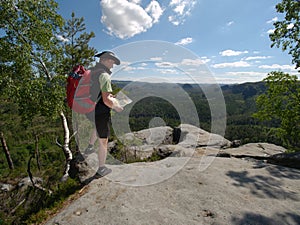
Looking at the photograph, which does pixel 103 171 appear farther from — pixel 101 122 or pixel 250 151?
pixel 250 151

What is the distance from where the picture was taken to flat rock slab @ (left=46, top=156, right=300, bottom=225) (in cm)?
317

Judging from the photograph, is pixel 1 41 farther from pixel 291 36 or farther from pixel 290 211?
pixel 291 36

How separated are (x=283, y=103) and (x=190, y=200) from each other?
1366cm

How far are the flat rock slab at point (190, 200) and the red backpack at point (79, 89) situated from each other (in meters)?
2.22

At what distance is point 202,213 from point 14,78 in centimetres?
895

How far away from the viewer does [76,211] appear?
3484 mm

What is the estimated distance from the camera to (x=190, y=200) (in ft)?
12.2

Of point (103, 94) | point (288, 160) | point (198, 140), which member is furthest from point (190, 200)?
point (198, 140)

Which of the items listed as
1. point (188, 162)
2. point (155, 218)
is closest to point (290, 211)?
point (155, 218)

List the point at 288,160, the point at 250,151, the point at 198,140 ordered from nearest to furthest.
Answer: the point at 288,160 < the point at 250,151 < the point at 198,140

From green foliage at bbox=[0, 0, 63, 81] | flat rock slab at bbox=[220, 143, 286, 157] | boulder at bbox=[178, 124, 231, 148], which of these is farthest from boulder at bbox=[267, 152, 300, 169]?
green foliage at bbox=[0, 0, 63, 81]

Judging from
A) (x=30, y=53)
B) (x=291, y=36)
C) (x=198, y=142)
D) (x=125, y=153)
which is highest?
(x=291, y=36)

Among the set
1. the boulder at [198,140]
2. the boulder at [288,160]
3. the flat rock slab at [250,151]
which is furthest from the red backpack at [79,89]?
the boulder at [198,140]

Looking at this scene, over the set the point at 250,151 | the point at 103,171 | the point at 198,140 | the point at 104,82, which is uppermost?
the point at 104,82
